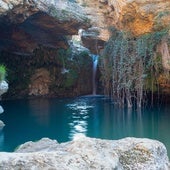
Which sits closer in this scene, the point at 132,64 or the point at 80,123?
the point at 80,123

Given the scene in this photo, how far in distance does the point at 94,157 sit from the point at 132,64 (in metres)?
12.7

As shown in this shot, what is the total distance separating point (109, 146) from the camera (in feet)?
7.18

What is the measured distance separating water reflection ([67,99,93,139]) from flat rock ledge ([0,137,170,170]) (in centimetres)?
671

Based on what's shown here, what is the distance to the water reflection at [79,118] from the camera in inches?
377

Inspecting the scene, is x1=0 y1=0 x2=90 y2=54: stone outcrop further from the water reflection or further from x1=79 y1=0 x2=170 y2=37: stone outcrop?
the water reflection

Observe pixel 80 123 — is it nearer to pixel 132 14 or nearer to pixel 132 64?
pixel 132 64

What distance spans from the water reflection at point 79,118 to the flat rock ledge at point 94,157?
6.71m

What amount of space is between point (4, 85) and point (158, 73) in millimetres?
6231

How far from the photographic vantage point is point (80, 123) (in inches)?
434

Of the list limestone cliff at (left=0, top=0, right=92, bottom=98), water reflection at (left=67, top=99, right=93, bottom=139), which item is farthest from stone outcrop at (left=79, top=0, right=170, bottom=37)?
water reflection at (left=67, top=99, right=93, bottom=139)

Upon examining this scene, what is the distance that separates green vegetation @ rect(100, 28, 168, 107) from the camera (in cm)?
→ 1402

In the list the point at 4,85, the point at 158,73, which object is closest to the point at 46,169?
the point at 4,85

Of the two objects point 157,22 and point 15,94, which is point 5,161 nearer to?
point 157,22

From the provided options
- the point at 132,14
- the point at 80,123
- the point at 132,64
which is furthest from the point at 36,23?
the point at 80,123
